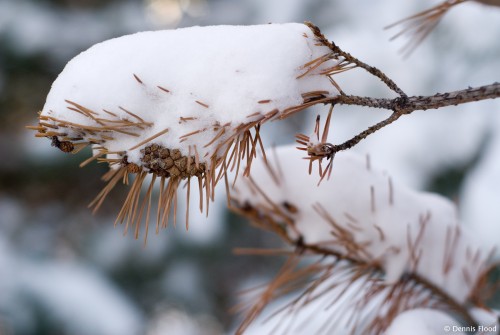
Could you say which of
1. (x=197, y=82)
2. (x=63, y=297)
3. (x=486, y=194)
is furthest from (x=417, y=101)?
(x=63, y=297)

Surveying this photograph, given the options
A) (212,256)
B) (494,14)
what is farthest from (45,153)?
(494,14)

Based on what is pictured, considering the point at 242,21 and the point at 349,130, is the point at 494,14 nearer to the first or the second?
the point at 349,130

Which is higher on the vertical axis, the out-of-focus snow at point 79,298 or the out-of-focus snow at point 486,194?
the out-of-focus snow at point 486,194

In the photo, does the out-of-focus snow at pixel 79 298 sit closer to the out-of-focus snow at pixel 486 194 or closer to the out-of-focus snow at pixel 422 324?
the out-of-focus snow at pixel 486 194

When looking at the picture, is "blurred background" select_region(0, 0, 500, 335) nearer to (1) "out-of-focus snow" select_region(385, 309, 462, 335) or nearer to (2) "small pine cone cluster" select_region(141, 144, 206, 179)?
(1) "out-of-focus snow" select_region(385, 309, 462, 335)

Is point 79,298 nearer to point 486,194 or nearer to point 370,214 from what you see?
point 486,194

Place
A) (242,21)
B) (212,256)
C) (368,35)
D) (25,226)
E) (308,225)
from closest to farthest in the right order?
(308,225)
(368,35)
(212,256)
(242,21)
(25,226)

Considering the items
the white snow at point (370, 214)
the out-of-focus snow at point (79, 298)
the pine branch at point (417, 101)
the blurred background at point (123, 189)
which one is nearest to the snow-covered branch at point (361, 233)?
the white snow at point (370, 214)
